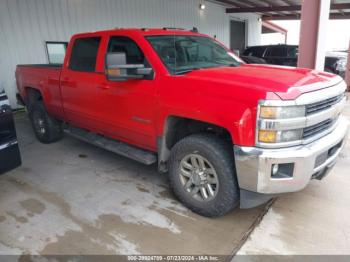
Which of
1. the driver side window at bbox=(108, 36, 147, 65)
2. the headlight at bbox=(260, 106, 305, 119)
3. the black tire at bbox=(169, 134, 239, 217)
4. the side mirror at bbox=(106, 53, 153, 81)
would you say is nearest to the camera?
the headlight at bbox=(260, 106, 305, 119)

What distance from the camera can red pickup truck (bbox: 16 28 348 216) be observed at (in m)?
2.43

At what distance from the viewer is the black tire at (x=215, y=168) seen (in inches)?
106

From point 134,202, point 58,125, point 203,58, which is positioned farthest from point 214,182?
point 58,125

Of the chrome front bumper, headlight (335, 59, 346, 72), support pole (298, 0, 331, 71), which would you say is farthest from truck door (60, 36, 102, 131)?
headlight (335, 59, 346, 72)

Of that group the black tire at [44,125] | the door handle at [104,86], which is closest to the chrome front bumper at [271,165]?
the door handle at [104,86]

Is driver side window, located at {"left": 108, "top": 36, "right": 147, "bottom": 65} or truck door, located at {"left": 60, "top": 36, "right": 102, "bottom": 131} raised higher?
driver side window, located at {"left": 108, "top": 36, "right": 147, "bottom": 65}

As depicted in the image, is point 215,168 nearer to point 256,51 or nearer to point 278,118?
point 278,118

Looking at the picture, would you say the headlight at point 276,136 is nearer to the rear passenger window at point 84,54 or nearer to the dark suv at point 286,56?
the rear passenger window at point 84,54

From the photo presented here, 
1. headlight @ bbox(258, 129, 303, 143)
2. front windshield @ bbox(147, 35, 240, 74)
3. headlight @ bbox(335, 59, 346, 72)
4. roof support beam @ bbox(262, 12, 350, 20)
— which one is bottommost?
headlight @ bbox(335, 59, 346, 72)

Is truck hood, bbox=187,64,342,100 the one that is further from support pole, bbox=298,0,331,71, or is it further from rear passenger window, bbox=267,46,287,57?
rear passenger window, bbox=267,46,287,57

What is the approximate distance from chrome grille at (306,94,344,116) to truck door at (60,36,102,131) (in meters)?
2.55

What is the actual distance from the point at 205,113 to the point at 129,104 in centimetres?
114

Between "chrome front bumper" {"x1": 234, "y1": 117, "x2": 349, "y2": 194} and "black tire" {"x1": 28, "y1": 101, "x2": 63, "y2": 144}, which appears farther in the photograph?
"black tire" {"x1": 28, "y1": 101, "x2": 63, "y2": 144}

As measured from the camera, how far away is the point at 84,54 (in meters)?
4.26
